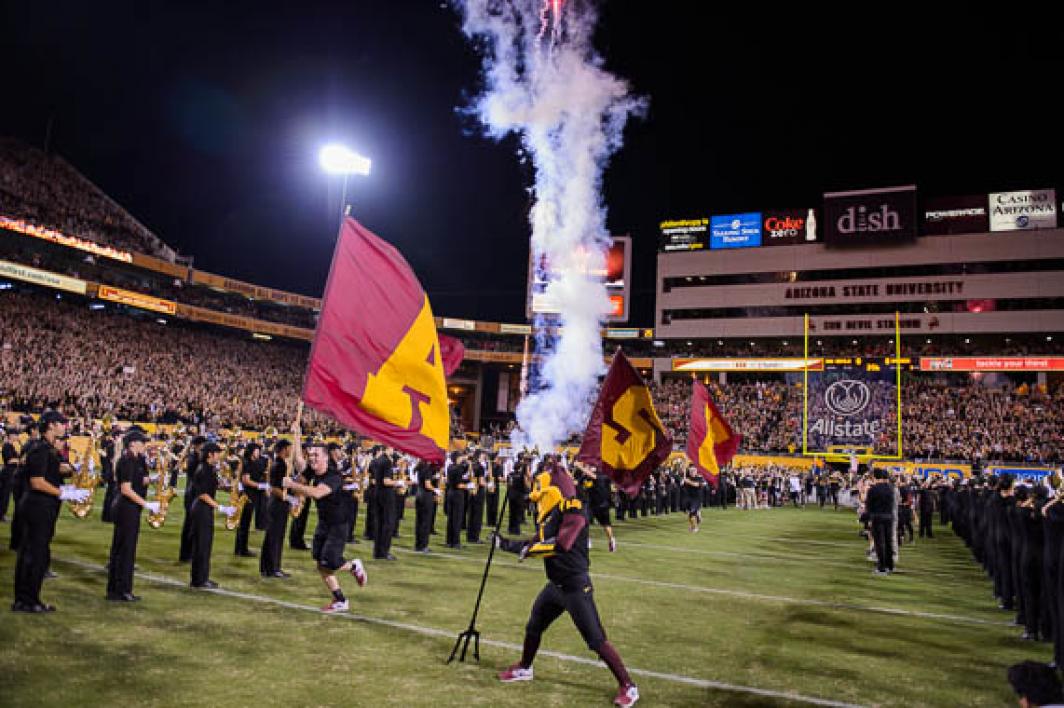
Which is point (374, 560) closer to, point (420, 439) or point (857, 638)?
point (420, 439)

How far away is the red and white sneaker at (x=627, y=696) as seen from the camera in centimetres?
527

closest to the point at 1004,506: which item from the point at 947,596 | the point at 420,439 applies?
the point at 947,596

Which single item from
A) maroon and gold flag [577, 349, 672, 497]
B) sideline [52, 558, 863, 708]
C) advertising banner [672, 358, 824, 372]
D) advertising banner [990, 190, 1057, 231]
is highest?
advertising banner [990, 190, 1057, 231]

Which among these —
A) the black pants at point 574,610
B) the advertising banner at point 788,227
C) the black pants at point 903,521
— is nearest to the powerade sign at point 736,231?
the advertising banner at point 788,227

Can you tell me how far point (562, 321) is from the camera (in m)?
67.8

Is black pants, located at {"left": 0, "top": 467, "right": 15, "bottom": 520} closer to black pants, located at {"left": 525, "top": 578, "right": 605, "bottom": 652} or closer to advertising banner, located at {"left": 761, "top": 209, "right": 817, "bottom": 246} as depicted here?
black pants, located at {"left": 525, "top": 578, "right": 605, "bottom": 652}

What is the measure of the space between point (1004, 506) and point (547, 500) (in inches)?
294

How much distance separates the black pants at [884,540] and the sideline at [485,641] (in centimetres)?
856

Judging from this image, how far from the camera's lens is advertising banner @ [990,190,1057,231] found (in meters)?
54.8

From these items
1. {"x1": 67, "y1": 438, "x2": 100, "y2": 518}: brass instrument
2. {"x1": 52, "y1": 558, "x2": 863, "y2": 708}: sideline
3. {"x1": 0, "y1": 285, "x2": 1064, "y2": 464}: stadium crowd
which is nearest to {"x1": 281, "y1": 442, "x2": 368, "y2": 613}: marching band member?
{"x1": 52, "y1": 558, "x2": 863, "y2": 708}: sideline

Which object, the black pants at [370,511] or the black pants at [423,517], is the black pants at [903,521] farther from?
the black pants at [370,511]

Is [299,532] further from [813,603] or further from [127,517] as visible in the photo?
[813,603]

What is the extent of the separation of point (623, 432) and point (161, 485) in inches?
498

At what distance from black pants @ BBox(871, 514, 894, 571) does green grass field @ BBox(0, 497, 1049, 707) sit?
1.09 metres
